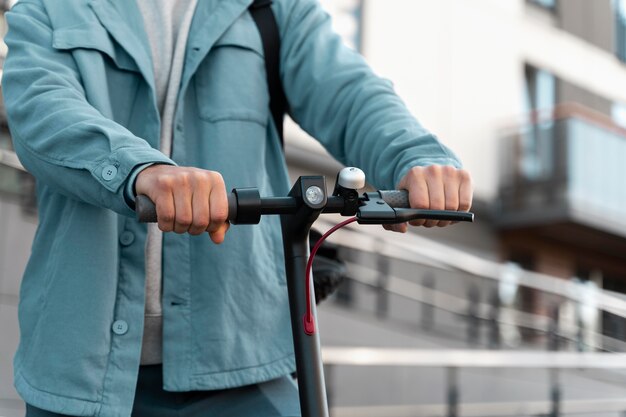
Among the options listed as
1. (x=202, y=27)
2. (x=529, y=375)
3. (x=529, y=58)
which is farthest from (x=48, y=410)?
(x=529, y=58)

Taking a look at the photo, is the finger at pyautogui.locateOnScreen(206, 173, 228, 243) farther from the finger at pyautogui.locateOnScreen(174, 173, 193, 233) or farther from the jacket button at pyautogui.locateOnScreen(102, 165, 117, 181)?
the jacket button at pyautogui.locateOnScreen(102, 165, 117, 181)

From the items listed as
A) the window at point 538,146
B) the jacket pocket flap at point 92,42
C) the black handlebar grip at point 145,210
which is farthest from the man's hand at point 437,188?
the window at point 538,146

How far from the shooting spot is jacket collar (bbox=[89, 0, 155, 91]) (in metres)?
1.84

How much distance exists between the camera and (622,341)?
9.12 metres

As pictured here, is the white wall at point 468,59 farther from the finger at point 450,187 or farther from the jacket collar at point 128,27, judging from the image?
the finger at point 450,187

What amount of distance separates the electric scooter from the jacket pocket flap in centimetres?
55

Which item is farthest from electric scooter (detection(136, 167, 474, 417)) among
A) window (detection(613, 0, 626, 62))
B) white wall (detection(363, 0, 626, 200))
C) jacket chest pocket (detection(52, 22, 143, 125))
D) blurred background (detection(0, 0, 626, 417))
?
window (detection(613, 0, 626, 62))

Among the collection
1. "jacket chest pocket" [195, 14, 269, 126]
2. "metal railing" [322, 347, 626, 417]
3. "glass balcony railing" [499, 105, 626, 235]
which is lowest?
"metal railing" [322, 347, 626, 417]

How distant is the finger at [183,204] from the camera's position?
1.33 m

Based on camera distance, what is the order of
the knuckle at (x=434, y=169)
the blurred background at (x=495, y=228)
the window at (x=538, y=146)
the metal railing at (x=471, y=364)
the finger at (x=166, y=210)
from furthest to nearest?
the window at (x=538, y=146) < the blurred background at (x=495, y=228) < the metal railing at (x=471, y=364) < the knuckle at (x=434, y=169) < the finger at (x=166, y=210)

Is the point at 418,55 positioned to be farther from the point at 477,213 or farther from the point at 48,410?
the point at 48,410

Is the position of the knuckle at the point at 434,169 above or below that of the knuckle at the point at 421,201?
above

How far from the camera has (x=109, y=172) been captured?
1.50m

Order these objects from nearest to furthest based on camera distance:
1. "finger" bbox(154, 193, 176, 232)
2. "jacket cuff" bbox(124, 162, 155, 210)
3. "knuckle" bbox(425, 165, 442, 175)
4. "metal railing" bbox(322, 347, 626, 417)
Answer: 1. "finger" bbox(154, 193, 176, 232)
2. "jacket cuff" bbox(124, 162, 155, 210)
3. "knuckle" bbox(425, 165, 442, 175)
4. "metal railing" bbox(322, 347, 626, 417)
